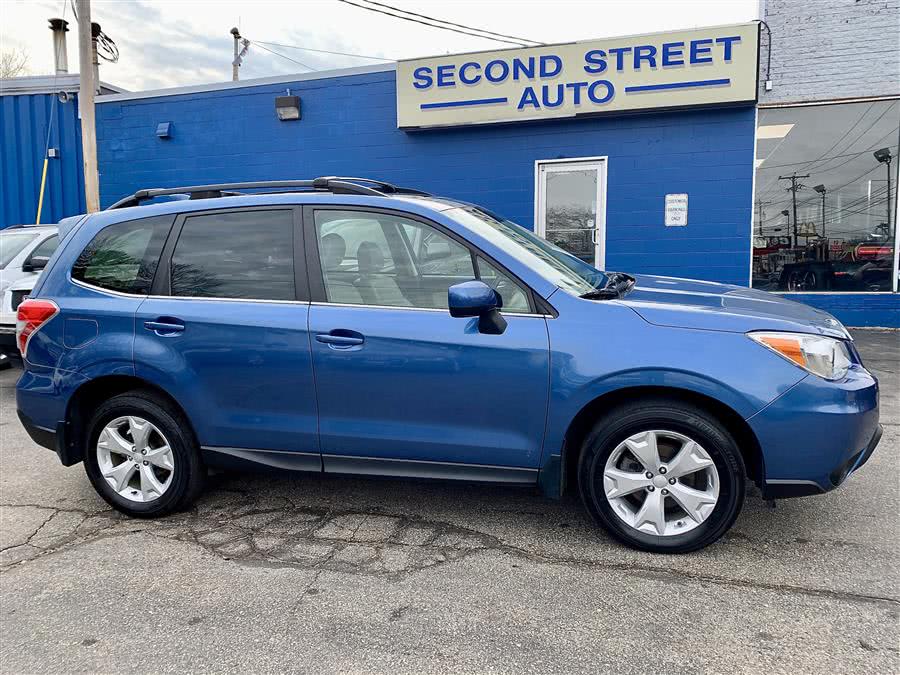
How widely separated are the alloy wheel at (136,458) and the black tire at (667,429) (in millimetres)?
2280

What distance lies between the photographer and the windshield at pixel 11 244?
780 centimetres

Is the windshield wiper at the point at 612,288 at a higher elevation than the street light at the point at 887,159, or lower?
lower

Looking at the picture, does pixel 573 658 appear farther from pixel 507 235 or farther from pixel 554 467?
pixel 507 235

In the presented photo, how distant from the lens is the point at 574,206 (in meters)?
10.6

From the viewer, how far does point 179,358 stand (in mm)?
3717

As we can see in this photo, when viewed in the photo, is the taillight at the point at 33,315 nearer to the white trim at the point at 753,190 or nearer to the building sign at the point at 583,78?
the building sign at the point at 583,78

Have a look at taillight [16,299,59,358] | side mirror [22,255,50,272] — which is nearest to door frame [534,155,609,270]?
side mirror [22,255,50,272]

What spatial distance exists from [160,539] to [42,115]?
12671mm

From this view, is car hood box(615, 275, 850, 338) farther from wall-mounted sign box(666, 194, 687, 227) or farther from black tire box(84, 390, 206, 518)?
wall-mounted sign box(666, 194, 687, 227)

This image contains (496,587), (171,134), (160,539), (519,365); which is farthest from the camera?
(171,134)

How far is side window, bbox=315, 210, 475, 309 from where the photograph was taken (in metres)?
3.51

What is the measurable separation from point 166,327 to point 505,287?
184 cm

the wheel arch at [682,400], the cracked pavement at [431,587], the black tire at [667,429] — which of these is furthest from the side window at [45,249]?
the black tire at [667,429]

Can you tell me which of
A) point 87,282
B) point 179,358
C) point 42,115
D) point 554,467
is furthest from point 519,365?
point 42,115
